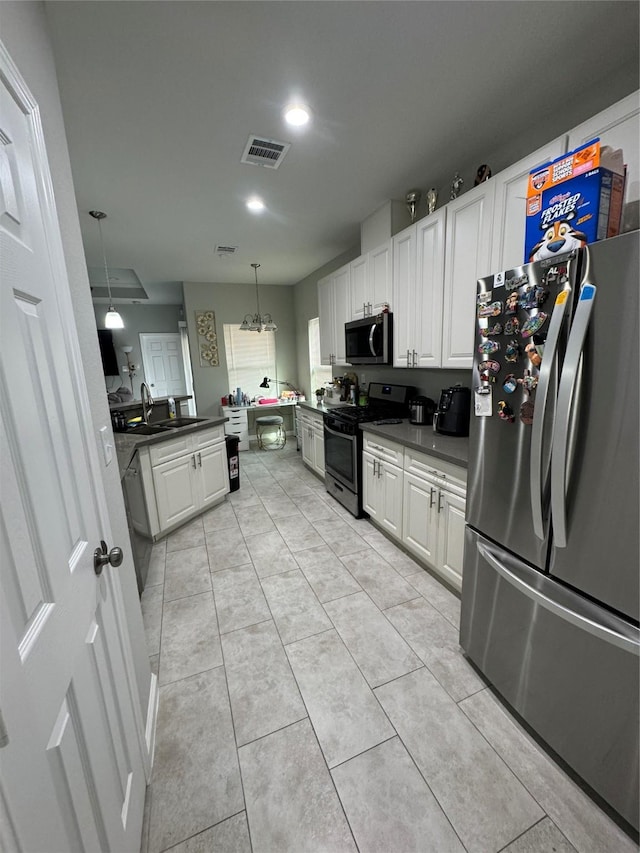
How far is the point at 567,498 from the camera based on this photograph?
3.65ft

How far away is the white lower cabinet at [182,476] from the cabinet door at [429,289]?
2165mm

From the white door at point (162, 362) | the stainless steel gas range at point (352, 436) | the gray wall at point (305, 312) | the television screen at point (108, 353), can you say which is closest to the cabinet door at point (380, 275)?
the stainless steel gas range at point (352, 436)

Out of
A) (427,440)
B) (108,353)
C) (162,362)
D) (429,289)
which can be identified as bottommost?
(427,440)

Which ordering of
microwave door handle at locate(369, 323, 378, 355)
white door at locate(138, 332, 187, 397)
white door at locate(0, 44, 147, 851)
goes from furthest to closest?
white door at locate(138, 332, 187, 397), microwave door handle at locate(369, 323, 378, 355), white door at locate(0, 44, 147, 851)

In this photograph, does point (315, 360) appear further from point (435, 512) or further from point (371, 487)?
point (435, 512)

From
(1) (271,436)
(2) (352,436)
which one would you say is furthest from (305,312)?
(2) (352,436)

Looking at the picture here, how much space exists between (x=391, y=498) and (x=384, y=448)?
40cm

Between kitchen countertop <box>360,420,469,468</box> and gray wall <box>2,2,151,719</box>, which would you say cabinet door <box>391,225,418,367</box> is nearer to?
kitchen countertop <box>360,420,469,468</box>

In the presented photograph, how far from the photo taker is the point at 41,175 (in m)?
0.83

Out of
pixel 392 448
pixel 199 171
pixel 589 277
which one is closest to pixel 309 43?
pixel 199 171

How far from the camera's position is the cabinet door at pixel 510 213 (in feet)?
5.86

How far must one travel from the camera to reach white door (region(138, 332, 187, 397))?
24.6ft

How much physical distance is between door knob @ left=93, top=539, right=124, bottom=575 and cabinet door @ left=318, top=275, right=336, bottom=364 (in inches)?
134

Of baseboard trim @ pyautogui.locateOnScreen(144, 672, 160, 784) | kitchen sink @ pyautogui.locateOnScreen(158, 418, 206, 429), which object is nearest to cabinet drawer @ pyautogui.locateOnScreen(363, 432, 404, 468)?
kitchen sink @ pyautogui.locateOnScreen(158, 418, 206, 429)
